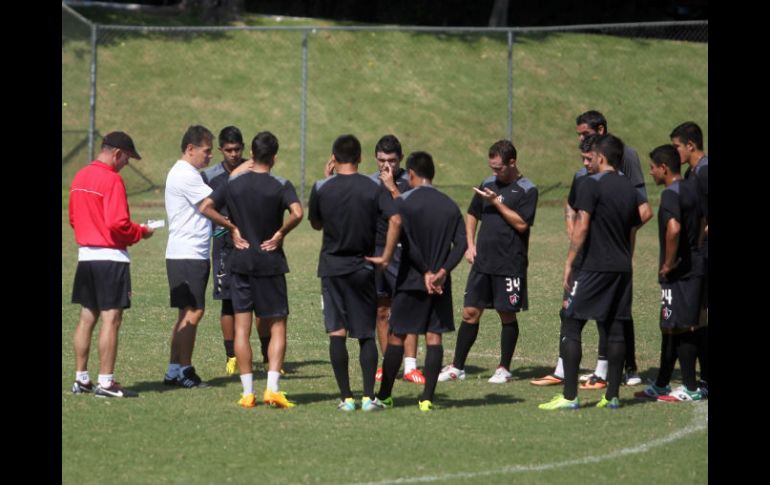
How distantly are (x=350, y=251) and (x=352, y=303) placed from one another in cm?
41


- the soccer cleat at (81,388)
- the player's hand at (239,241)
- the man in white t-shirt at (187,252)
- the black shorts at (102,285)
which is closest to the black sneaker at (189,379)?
the man in white t-shirt at (187,252)

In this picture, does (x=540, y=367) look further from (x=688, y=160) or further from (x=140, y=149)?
(x=140, y=149)

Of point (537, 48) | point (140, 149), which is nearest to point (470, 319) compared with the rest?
point (140, 149)

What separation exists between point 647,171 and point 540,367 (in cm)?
1797

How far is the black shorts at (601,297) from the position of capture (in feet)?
32.3

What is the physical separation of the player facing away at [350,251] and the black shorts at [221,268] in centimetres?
186

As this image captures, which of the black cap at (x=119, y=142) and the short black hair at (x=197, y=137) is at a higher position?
the short black hair at (x=197, y=137)

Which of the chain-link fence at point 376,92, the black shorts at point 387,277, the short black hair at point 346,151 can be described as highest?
the chain-link fence at point 376,92

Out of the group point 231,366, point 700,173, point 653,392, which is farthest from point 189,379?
point 700,173

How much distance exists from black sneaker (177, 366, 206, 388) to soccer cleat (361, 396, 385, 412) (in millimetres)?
1764

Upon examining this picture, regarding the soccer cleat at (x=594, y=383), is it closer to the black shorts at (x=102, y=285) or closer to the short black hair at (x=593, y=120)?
the short black hair at (x=593, y=120)

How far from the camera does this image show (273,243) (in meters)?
9.78

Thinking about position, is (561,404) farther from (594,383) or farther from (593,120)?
(593,120)
